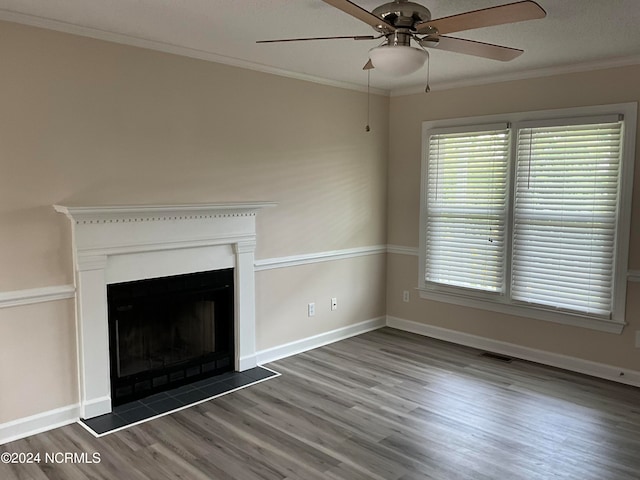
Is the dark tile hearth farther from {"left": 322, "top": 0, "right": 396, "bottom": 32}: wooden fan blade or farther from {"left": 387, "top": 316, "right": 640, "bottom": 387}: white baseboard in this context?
{"left": 322, "top": 0, "right": 396, "bottom": 32}: wooden fan blade

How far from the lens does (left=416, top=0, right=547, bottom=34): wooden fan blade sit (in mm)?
1984

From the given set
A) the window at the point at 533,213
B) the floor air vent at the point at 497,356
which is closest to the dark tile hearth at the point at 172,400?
the floor air vent at the point at 497,356

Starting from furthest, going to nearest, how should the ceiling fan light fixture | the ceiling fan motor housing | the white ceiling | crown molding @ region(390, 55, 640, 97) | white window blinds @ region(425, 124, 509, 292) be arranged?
white window blinds @ region(425, 124, 509, 292), crown molding @ region(390, 55, 640, 97), the white ceiling, the ceiling fan motor housing, the ceiling fan light fixture

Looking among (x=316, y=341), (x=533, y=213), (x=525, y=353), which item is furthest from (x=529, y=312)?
(x=316, y=341)

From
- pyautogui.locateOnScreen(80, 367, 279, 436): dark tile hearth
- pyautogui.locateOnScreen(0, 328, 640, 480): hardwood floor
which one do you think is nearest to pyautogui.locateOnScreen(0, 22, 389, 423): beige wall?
pyautogui.locateOnScreen(80, 367, 279, 436): dark tile hearth

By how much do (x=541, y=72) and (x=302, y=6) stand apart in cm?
245

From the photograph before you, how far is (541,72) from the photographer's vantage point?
4293 mm

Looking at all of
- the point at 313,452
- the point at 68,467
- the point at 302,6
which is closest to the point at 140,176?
the point at 302,6

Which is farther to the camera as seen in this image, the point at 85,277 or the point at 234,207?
the point at 234,207

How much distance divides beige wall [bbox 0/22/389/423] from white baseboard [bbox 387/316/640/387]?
724mm

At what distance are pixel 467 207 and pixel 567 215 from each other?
0.90m

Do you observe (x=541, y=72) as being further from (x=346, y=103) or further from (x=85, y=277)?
(x=85, y=277)

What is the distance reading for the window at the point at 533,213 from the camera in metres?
4.03

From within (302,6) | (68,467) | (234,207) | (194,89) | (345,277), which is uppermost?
(302,6)
